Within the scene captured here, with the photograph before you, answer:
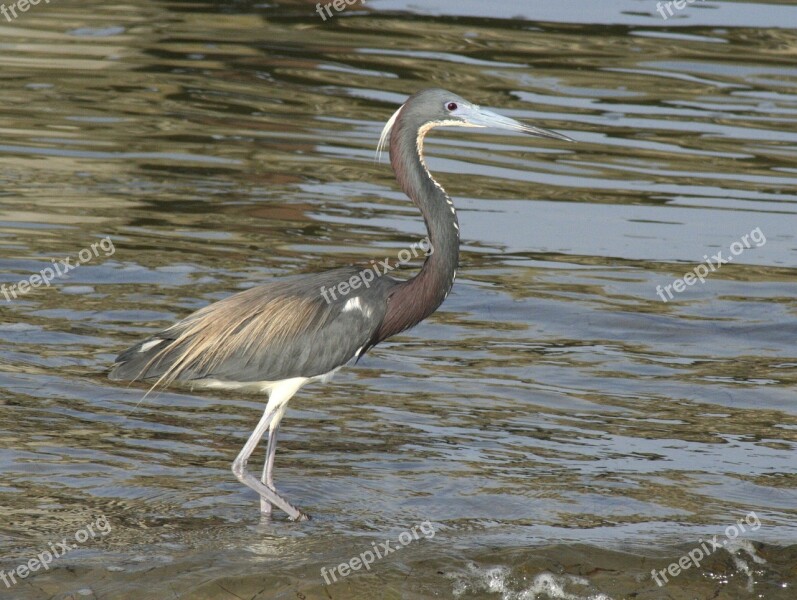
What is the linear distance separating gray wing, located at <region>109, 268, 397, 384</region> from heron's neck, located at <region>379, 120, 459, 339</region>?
163mm

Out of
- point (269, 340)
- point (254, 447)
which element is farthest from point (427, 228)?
point (254, 447)

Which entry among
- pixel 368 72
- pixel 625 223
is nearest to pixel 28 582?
pixel 625 223

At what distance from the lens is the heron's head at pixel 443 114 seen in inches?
353

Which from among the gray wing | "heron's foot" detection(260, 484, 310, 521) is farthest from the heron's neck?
"heron's foot" detection(260, 484, 310, 521)

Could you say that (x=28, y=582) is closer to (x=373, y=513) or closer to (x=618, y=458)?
(x=373, y=513)

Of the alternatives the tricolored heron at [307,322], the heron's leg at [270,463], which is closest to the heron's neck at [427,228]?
the tricolored heron at [307,322]

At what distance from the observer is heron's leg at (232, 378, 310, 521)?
27.1 ft

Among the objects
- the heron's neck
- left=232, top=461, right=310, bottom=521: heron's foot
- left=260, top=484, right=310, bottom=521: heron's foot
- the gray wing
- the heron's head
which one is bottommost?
left=260, top=484, right=310, bottom=521: heron's foot

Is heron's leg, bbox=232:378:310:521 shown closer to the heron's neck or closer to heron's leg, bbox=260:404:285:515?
heron's leg, bbox=260:404:285:515

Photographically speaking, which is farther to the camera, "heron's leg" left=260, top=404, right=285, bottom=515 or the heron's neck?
the heron's neck

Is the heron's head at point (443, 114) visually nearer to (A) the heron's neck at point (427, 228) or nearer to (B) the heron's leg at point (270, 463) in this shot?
(A) the heron's neck at point (427, 228)

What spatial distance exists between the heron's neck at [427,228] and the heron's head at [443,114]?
1.5 inches

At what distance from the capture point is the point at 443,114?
9016mm

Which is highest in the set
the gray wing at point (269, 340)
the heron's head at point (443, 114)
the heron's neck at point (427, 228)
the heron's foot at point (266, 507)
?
the heron's head at point (443, 114)
